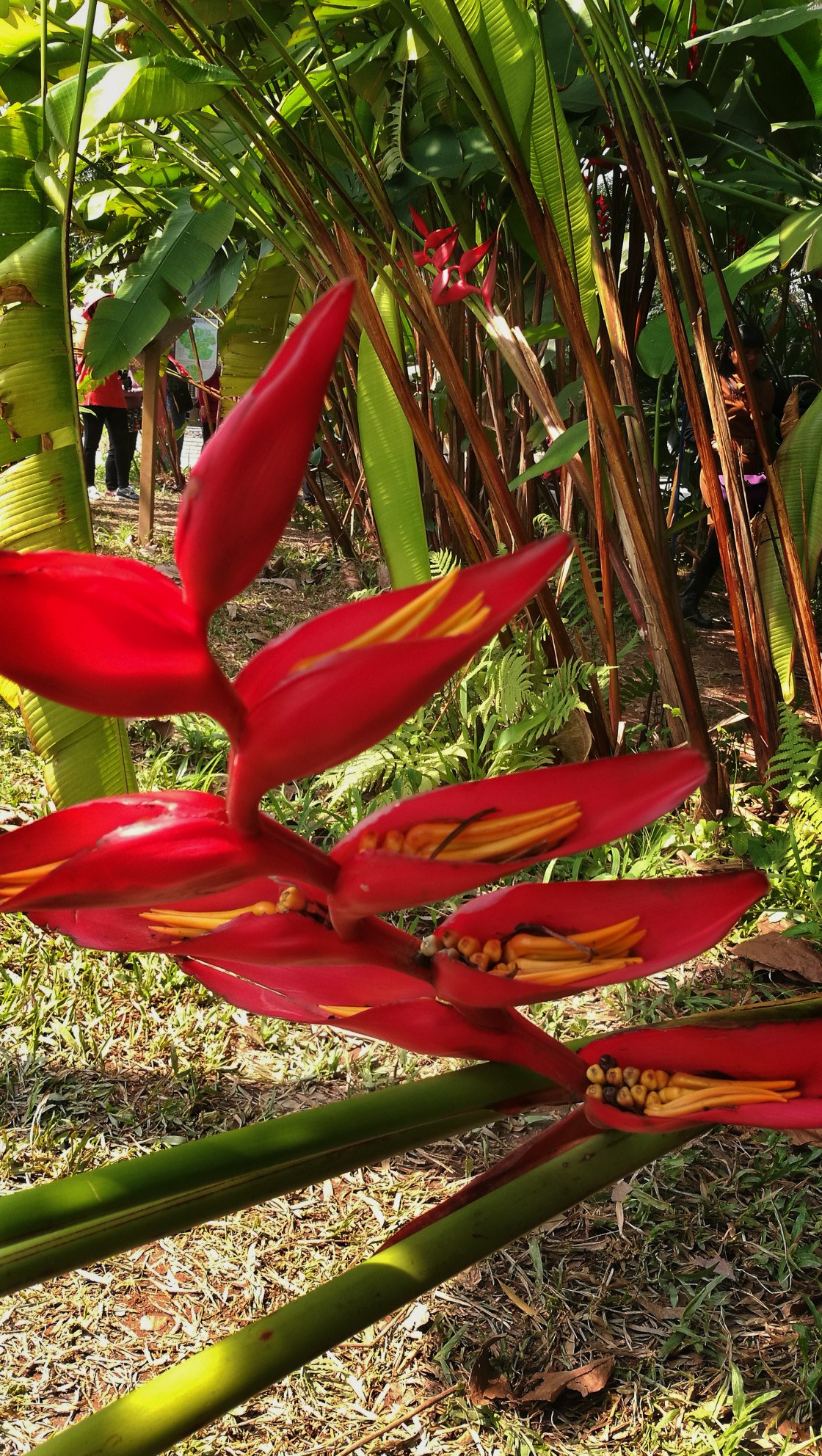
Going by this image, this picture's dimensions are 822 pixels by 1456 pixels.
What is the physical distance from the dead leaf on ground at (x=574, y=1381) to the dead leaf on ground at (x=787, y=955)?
0.49 m

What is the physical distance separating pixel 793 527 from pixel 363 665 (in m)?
1.31

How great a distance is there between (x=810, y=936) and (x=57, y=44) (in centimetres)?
152

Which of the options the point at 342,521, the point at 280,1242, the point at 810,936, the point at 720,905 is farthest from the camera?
the point at 342,521

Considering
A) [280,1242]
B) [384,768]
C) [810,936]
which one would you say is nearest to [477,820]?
[280,1242]

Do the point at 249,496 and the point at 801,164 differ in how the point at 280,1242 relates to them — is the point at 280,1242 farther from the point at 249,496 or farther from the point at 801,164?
the point at 801,164

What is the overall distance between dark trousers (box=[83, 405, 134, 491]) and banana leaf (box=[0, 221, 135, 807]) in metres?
3.23

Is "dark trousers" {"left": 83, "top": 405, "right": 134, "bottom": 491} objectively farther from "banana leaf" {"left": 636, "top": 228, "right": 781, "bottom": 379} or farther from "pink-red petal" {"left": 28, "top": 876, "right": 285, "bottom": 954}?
"pink-red petal" {"left": 28, "top": 876, "right": 285, "bottom": 954}

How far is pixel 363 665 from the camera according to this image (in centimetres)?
22

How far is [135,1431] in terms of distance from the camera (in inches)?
9.6

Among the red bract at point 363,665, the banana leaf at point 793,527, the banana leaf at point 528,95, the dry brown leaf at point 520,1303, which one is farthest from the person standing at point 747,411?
the red bract at point 363,665

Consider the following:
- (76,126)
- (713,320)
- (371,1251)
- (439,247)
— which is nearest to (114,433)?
(439,247)

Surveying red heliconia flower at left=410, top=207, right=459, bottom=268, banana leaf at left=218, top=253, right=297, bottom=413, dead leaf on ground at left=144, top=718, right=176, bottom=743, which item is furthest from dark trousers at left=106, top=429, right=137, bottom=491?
red heliconia flower at left=410, top=207, right=459, bottom=268

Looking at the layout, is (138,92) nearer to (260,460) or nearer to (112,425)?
(260,460)

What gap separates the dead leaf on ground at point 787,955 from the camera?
1.11 metres
